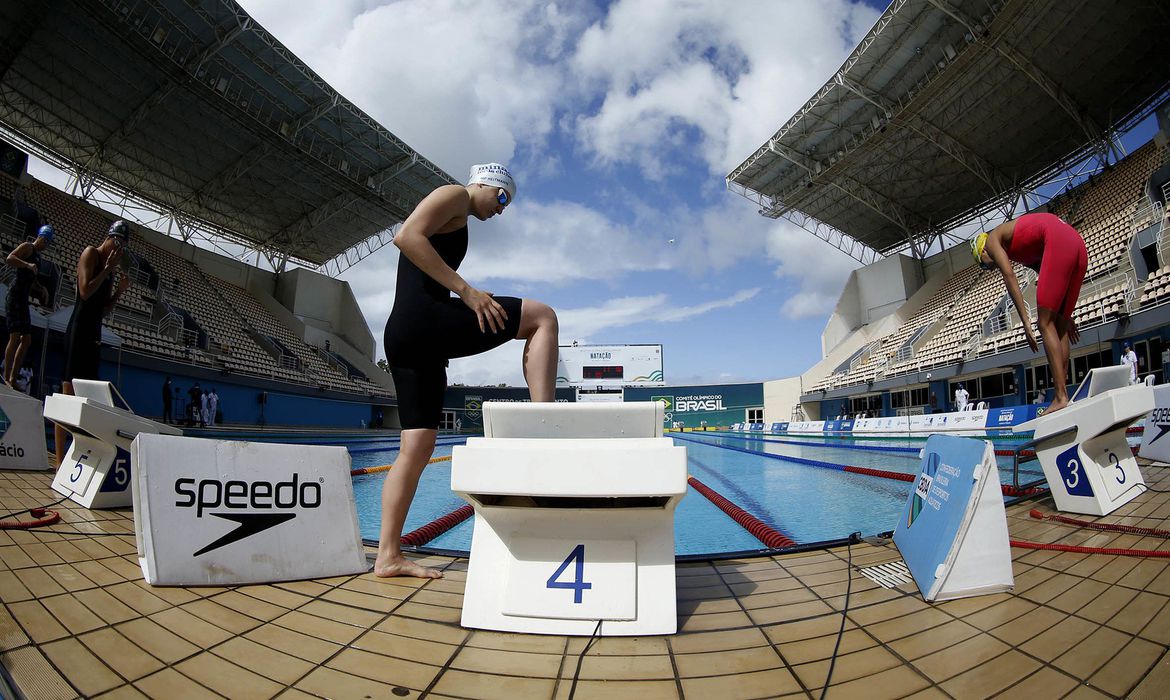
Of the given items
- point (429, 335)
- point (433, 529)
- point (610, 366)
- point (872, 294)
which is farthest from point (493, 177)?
point (610, 366)

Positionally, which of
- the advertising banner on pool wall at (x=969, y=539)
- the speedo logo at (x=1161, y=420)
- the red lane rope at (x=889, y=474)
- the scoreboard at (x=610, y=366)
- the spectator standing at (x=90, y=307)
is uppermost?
the scoreboard at (x=610, y=366)

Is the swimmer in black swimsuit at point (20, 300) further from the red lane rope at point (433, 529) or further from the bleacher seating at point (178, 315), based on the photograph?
the bleacher seating at point (178, 315)

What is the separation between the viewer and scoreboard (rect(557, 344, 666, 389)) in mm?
28484

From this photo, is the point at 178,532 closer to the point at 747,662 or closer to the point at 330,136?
the point at 747,662

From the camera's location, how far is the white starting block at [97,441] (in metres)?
2.26

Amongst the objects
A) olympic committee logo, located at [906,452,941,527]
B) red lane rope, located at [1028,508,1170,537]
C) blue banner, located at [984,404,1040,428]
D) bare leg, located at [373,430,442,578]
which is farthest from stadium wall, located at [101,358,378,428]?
blue banner, located at [984,404,1040,428]

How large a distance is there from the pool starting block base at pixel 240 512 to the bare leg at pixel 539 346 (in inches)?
27.2

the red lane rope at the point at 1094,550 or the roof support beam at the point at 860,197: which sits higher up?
the roof support beam at the point at 860,197

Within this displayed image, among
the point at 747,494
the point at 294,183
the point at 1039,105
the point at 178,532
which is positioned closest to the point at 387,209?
the point at 294,183

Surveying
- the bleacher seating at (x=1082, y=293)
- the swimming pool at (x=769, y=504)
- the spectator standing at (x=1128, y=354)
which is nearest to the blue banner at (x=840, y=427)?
the bleacher seating at (x=1082, y=293)

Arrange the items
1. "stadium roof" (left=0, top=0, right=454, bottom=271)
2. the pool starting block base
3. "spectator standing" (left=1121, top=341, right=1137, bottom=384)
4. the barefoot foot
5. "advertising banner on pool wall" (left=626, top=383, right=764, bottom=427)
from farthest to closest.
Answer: "advertising banner on pool wall" (left=626, top=383, right=764, bottom=427) < "stadium roof" (left=0, top=0, right=454, bottom=271) < "spectator standing" (left=1121, top=341, right=1137, bottom=384) < the barefoot foot < the pool starting block base

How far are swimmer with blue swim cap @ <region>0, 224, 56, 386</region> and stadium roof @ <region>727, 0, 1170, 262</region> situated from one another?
16.1 meters

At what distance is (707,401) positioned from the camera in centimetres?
2891

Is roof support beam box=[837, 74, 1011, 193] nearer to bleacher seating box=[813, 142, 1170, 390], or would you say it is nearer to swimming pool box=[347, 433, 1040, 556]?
bleacher seating box=[813, 142, 1170, 390]
